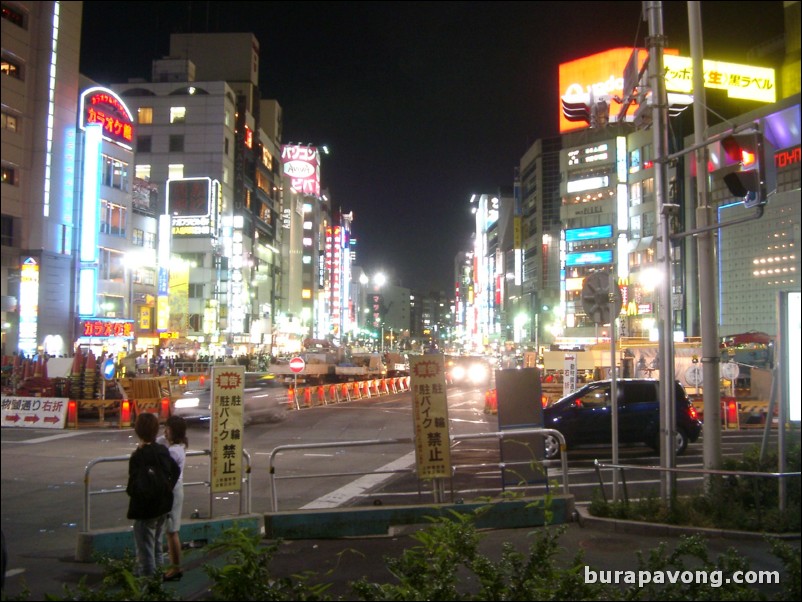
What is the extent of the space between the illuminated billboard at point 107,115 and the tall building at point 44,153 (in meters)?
4.64

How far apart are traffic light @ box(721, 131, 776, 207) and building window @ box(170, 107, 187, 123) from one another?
7258cm

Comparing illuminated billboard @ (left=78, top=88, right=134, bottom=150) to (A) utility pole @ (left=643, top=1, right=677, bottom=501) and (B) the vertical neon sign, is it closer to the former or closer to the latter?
(B) the vertical neon sign

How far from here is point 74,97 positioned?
130 ft

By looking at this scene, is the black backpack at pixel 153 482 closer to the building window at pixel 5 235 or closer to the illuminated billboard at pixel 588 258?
the building window at pixel 5 235

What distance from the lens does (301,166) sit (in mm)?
114250

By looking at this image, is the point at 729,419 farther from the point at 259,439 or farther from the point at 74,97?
the point at 74,97

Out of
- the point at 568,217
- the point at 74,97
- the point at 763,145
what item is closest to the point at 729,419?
the point at 763,145

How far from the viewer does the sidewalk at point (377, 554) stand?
6.82 metres

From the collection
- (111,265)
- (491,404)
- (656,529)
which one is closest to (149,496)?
(656,529)

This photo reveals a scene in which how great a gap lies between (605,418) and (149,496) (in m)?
12.4

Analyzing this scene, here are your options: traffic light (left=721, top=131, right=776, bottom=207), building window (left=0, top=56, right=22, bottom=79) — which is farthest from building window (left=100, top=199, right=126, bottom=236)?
traffic light (left=721, top=131, right=776, bottom=207)

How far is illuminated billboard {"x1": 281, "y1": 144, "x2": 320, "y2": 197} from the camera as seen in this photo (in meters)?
113

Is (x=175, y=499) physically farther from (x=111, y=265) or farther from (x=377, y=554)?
(x=111, y=265)

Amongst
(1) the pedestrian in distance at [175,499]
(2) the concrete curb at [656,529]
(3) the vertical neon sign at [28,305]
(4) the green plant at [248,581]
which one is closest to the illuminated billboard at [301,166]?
(3) the vertical neon sign at [28,305]
